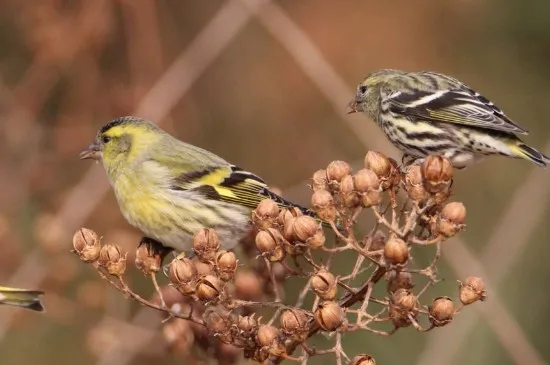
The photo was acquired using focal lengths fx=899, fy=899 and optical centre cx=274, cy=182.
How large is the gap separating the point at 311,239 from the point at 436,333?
7.31ft

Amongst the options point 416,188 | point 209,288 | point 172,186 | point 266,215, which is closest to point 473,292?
point 416,188

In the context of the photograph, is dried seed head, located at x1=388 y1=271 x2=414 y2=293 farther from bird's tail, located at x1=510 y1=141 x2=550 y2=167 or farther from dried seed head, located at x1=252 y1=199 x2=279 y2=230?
bird's tail, located at x1=510 y1=141 x2=550 y2=167

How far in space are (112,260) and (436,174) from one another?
1.15 m

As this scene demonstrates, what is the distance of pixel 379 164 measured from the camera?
3.03m

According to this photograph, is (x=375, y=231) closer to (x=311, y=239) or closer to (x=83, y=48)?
(x=311, y=239)

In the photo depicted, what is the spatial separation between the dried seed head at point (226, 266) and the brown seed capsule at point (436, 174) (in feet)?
2.23

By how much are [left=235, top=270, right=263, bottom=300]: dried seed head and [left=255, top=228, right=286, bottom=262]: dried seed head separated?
61 centimetres

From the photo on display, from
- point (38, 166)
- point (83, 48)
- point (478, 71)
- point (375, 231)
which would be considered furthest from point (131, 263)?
point (478, 71)

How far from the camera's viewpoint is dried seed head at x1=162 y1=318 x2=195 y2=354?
11.8ft

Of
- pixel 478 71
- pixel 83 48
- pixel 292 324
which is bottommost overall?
pixel 292 324

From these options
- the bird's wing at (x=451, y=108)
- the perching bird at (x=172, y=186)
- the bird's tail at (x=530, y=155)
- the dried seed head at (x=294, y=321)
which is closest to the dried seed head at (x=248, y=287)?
the perching bird at (x=172, y=186)

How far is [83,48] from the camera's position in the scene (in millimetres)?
5523

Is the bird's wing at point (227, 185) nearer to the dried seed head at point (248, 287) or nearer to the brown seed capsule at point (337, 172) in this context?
the dried seed head at point (248, 287)

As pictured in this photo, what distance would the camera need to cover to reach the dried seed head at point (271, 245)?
297 cm
